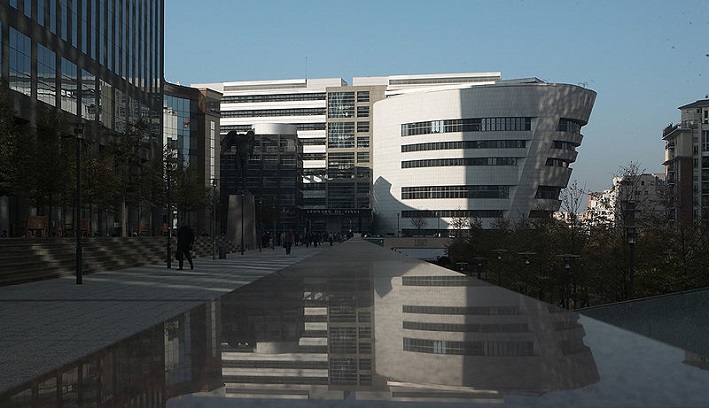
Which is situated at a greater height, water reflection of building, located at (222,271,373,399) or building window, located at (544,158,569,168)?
building window, located at (544,158,569,168)

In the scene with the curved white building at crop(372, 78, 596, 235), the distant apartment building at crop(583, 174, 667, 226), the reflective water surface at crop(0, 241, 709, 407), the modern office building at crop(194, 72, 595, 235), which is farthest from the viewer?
the modern office building at crop(194, 72, 595, 235)

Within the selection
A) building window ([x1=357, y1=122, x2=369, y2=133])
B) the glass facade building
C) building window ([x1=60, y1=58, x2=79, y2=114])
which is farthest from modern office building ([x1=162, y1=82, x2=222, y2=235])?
building window ([x1=357, y1=122, x2=369, y2=133])

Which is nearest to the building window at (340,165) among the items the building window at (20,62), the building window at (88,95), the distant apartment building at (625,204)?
the distant apartment building at (625,204)

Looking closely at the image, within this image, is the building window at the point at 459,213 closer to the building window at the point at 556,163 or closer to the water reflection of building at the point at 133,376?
the building window at the point at 556,163

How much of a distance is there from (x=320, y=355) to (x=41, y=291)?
13536 millimetres

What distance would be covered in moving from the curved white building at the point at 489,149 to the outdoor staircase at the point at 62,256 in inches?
3427

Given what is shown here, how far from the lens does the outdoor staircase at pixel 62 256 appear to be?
72.4 feet

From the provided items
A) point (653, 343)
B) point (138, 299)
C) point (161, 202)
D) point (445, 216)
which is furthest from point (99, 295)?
point (445, 216)

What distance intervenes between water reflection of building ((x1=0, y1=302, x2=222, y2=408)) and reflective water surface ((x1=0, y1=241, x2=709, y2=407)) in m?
0.01

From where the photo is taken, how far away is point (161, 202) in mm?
54281

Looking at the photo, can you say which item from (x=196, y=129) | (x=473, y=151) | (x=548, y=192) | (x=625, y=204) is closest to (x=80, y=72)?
(x=625, y=204)

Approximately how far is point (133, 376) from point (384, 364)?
8.03 ft

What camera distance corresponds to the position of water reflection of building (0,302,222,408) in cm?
600

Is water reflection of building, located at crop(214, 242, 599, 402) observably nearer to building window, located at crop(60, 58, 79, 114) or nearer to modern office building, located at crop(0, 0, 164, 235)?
modern office building, located at crop(0, 0, 164, 235)
